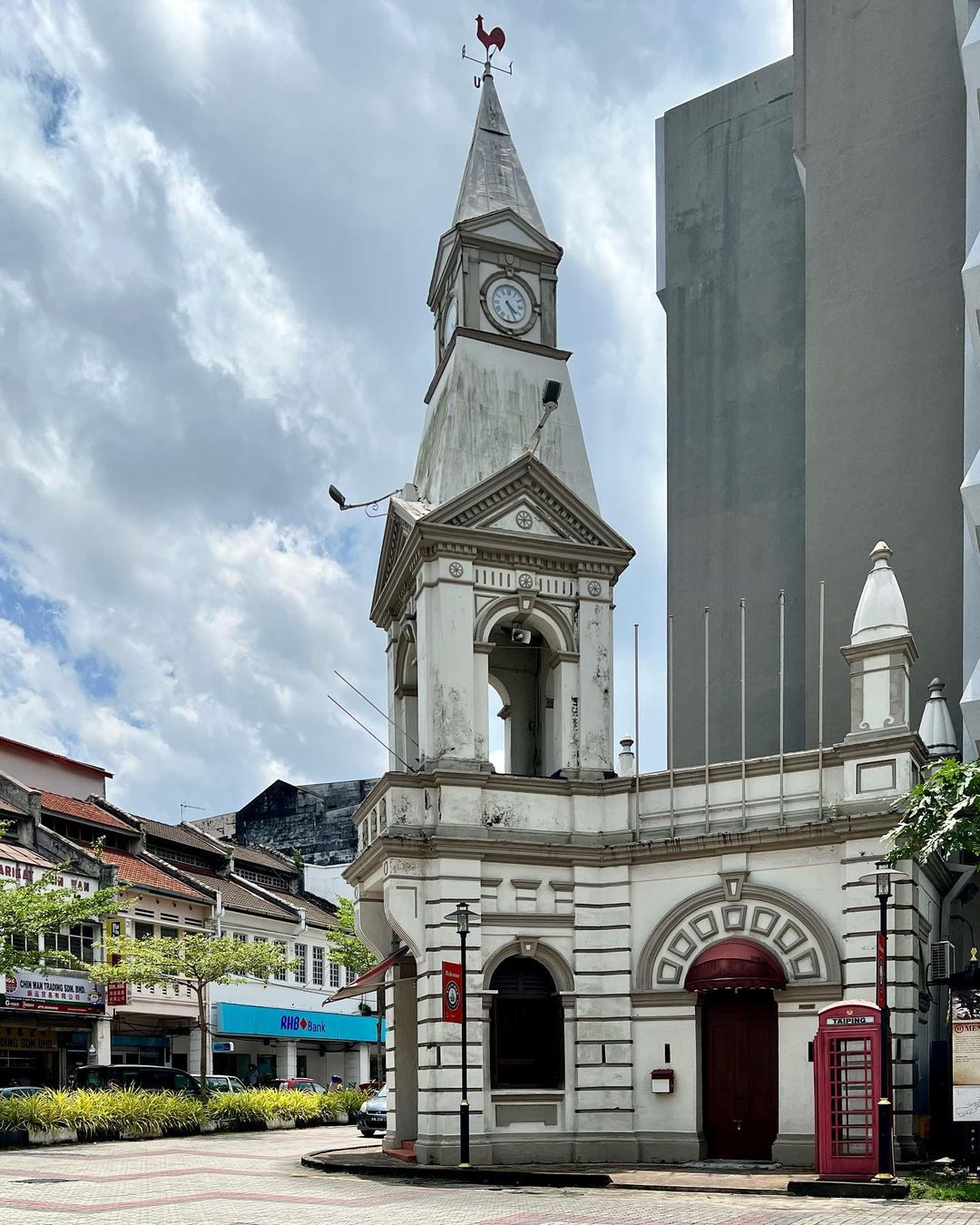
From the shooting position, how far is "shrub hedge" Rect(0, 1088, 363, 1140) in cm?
3416

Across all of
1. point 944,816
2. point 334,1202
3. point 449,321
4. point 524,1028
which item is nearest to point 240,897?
point 449,321

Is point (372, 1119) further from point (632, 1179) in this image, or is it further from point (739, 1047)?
point (632, 1179)

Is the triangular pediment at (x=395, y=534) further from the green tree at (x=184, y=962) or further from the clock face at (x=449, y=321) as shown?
the green tree at (x=184, y=962)

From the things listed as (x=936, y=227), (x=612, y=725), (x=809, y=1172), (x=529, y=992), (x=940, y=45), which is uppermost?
(x=940, y=45)

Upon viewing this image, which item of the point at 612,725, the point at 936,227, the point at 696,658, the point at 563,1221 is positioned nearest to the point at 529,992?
the point at 612,725

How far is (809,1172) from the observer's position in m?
23.2

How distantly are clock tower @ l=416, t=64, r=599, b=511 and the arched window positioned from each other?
9.66m

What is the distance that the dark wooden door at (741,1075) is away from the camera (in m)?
24.8

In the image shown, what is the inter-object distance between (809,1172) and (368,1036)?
46.1 m

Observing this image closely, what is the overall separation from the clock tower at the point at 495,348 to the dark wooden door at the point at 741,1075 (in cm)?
1054

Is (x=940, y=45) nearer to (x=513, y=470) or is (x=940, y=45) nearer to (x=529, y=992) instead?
(x=513, y=470)

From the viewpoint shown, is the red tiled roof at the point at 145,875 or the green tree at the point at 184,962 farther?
the red tiled roof at the point at 145,875

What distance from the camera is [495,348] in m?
31.0

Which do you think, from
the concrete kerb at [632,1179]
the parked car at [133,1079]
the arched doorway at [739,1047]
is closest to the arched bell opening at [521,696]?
the arched doorway at [739,1047]
